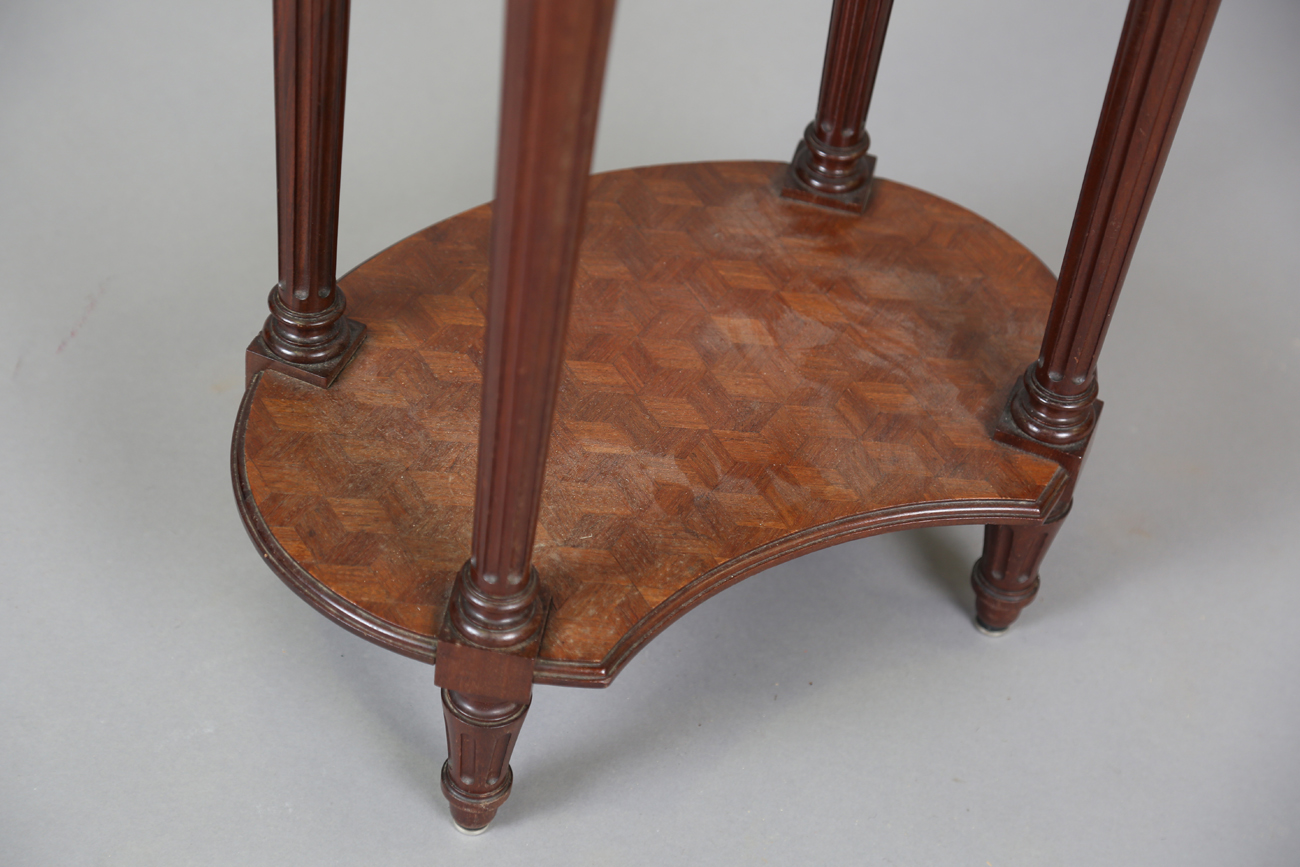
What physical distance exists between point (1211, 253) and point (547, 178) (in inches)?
129

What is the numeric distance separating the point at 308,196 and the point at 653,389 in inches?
33.0

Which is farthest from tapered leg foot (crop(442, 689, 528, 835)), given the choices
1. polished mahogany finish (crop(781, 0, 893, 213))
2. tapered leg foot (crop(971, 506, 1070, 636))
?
polished mahogany finish (crop(781, 0, 893, 213))

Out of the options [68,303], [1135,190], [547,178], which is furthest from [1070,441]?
[68,303]

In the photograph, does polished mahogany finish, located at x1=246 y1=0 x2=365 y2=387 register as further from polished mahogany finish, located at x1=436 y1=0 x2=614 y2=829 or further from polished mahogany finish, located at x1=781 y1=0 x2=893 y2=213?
polished mahogany finish, located at x1=781 y1=0 x2=893 y2=213

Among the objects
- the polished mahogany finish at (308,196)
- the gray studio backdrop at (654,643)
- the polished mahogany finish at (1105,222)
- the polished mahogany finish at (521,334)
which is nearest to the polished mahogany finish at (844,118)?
the polished mahogany finish at (1105,222)

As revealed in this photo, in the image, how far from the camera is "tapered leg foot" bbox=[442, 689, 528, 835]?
8.89 feet

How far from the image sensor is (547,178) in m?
1.93

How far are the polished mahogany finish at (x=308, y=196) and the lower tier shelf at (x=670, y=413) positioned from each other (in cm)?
6

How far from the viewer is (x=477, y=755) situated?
280 cm

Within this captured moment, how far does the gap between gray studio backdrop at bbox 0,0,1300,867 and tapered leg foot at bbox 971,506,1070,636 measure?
0.28ft

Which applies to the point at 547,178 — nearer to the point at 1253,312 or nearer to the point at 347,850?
the point at 347,850

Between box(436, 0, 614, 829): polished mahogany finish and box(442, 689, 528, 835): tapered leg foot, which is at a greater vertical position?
box(436, 0, 614, 829): polished mahogany finish

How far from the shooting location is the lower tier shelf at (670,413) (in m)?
→ 2.78

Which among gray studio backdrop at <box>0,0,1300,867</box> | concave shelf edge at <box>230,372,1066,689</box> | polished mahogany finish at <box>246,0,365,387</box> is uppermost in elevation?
polished mahogany finish at <box>246,0,365,387</box>
